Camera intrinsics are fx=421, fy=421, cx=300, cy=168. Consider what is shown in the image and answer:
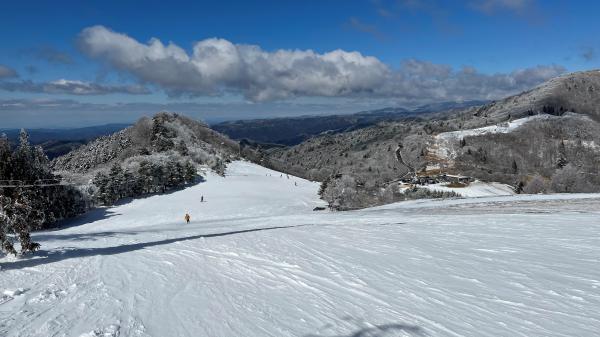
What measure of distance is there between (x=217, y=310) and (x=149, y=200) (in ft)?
173

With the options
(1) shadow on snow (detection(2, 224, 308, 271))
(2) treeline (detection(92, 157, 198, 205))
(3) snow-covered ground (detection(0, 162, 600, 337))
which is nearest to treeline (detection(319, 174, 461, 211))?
(2) treeline (detection(92, 157, 198, 205))

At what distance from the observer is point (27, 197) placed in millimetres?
15375

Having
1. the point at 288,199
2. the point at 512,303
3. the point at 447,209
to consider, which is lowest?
the point at 288,199

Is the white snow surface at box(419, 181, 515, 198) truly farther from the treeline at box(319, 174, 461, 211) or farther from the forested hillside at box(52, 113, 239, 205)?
the forested hillside at box(52, 113, 239, 205)

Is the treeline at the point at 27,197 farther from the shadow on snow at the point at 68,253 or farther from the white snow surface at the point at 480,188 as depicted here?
the white snow surface at the point at 480,188

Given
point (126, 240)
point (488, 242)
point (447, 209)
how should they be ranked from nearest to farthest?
1. point (488, 242)
2. point (126, 240)
3. point (447, 209)

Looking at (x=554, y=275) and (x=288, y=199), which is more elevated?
(x=554, y=275)

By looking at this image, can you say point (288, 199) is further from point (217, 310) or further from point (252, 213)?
point (217, 310)

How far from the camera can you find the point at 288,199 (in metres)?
60.9

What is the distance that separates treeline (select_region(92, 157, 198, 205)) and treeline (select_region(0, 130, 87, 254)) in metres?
4.61

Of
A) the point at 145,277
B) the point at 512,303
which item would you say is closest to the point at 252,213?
the point at 145,277

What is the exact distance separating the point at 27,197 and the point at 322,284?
11.7 metres

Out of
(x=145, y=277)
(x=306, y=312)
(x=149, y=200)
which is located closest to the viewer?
(x=306, y=312)

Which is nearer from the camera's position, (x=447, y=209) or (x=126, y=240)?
(x=126, y=240)
